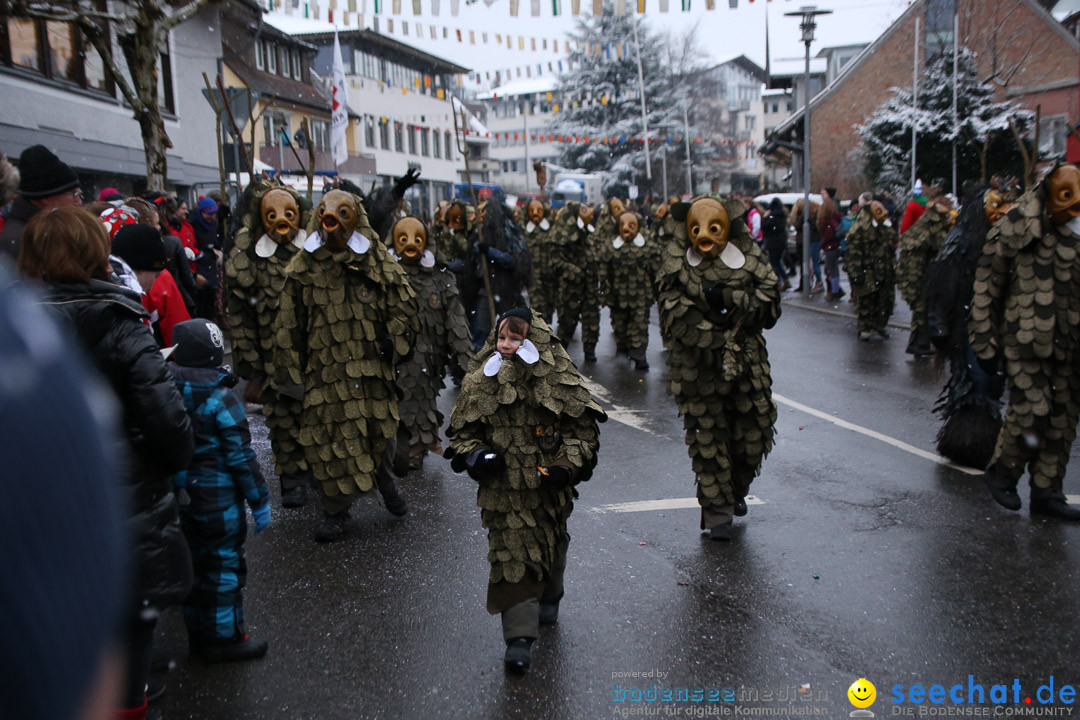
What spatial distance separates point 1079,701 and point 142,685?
11.4ft

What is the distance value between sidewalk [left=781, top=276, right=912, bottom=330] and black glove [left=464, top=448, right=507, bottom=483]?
456 inches

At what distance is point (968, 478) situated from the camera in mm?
6477

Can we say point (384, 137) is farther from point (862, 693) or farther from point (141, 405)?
point (862, 693)

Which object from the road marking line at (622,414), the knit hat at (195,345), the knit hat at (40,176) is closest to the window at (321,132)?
the road marking line at (622,414)

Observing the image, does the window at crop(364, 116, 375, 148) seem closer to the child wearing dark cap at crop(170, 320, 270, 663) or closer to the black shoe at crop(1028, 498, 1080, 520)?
the black shoe at crop(1028, 498, 1080, 520)

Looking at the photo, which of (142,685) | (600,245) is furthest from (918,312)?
(142,685)

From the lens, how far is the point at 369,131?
45.5m

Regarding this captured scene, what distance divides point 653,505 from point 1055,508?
246 cm

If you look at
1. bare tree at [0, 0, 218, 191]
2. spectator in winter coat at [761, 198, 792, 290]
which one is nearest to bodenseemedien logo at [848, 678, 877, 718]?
bare tree at [0, 0, 218, 191]

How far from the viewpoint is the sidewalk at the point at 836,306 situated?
14745 millimetres

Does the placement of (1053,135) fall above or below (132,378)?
above

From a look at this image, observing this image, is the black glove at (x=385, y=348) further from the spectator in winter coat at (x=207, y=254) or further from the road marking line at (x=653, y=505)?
the spectator in winter coat at (x=207, y=254)

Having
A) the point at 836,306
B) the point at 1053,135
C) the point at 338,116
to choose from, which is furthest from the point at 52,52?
the point at 1053,135

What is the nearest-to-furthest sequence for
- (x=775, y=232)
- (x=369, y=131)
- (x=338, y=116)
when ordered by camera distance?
1. (x=775, y=232)
2. (x=338, y=116)
3. (x=369, y=131)
